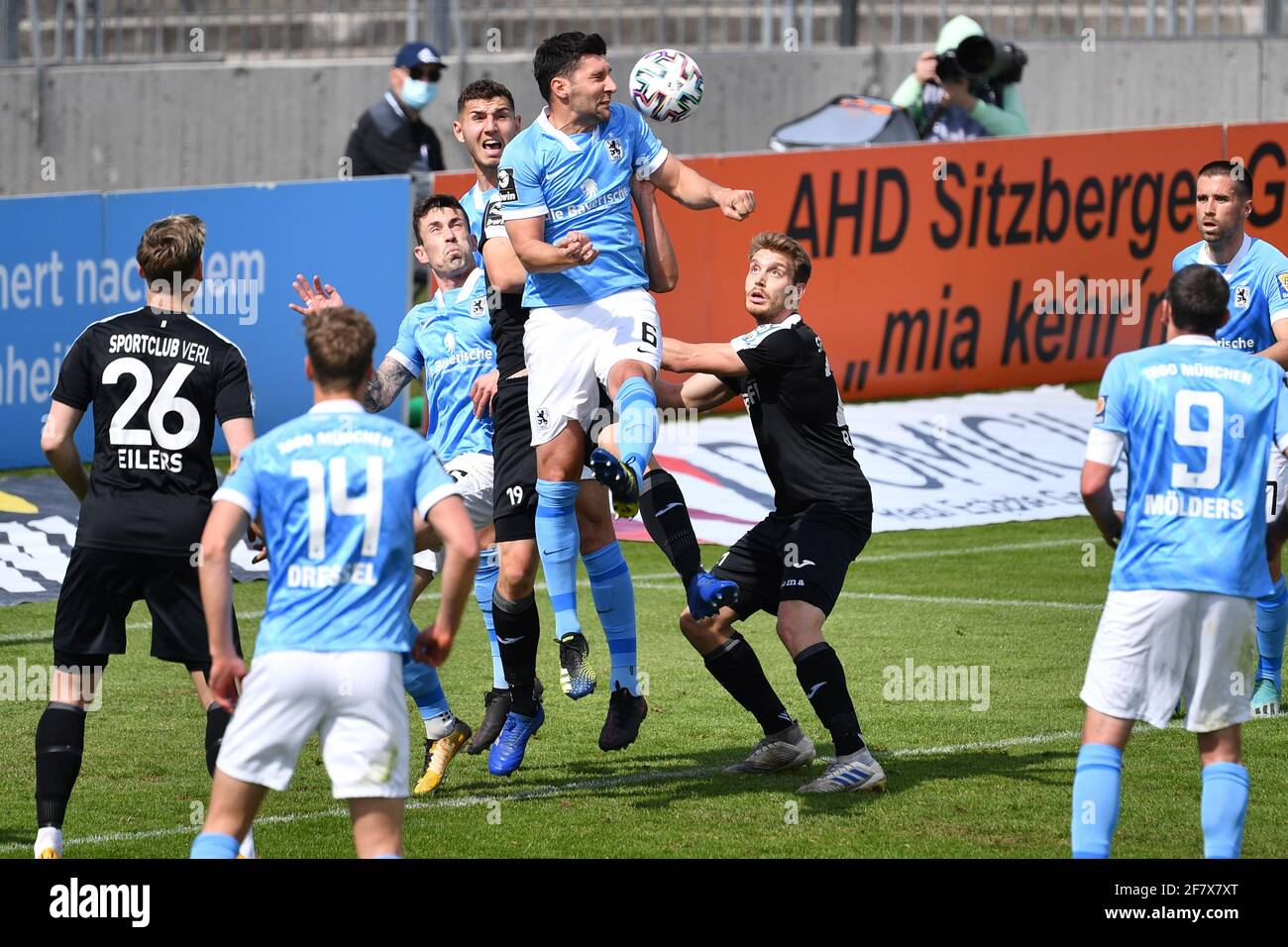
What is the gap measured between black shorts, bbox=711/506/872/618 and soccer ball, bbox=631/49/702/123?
5.80 ft

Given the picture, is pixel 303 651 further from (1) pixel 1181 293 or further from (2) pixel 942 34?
(2) pixel 942 34

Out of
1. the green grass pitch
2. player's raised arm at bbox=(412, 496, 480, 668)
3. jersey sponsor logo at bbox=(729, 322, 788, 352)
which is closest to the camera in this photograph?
player's raised arm at bbox=(412, 496, 480, 668)

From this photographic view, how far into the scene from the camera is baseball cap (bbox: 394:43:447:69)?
17578 millimetres

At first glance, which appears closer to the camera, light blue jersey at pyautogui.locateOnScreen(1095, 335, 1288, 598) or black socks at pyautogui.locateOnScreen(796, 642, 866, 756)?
light blue jersey at pyautogui.locateOnScreen(1095, 335, 1288, 598)

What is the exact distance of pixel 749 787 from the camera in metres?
8.33

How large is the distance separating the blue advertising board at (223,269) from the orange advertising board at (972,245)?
2.38 m

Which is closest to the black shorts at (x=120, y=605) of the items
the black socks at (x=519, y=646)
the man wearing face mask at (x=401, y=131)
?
the black socks at (x=519, y=646)

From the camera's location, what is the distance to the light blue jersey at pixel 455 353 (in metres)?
9.19

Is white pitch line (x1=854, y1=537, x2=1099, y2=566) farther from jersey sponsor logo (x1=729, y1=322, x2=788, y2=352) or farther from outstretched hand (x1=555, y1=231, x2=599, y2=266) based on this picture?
outstretched hand (x1=555, y1=231, x2=599, y2=266)

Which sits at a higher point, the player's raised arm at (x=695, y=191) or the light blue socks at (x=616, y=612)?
the player's raised arm at (x=695, y=191)

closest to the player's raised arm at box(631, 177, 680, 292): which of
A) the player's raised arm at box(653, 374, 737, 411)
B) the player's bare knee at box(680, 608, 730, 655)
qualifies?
the player's raised arm at box(653, 374, 737, 411)

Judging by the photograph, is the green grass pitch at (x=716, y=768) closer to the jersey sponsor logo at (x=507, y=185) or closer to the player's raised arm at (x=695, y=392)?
the player's raised arm at (x=695, y=392)

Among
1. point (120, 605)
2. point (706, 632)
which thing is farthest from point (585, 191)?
point (120, 605)

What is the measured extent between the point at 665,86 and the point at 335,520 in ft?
11.3
